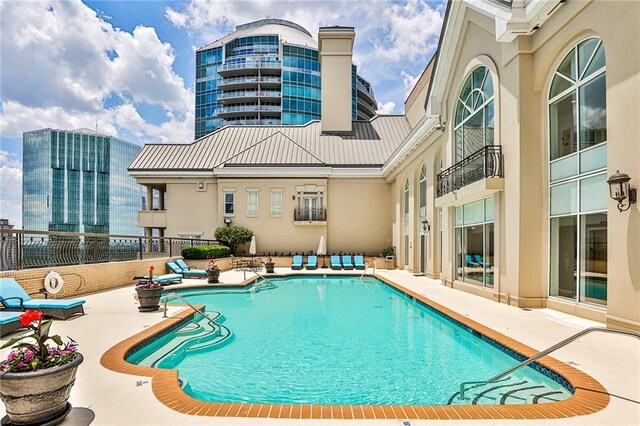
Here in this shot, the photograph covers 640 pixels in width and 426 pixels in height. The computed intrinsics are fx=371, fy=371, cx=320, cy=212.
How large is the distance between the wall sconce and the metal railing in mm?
12508

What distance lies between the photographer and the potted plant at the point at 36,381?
9.91 feet

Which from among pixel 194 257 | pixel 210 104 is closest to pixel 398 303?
pixel 194 257

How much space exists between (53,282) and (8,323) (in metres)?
3.47

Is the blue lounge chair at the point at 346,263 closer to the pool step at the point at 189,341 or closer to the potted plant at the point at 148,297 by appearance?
the pool step at the point at 189,341

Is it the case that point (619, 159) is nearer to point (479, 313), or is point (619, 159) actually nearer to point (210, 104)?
point (479, 313)

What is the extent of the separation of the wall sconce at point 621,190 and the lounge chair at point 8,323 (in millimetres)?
10370

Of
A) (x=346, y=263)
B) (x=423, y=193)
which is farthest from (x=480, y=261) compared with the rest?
(x=346, y=263)

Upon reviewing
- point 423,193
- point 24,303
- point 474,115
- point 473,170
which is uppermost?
point 474,115

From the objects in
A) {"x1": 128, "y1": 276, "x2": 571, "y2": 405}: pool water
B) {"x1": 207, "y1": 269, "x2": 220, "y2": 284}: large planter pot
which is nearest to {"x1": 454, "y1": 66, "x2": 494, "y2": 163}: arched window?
{"x1": 128, "y1": 276, "x2": 571, "y2": 405}: pool water

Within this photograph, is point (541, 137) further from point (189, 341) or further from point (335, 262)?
point (335, 262)

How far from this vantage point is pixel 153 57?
18.0 m

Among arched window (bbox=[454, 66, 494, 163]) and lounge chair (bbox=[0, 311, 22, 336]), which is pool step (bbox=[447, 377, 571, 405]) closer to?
lounge chair (bbox=[0, 311, 22, 336])

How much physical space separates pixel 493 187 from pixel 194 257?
48.0 feet

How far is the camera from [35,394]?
120 inches
